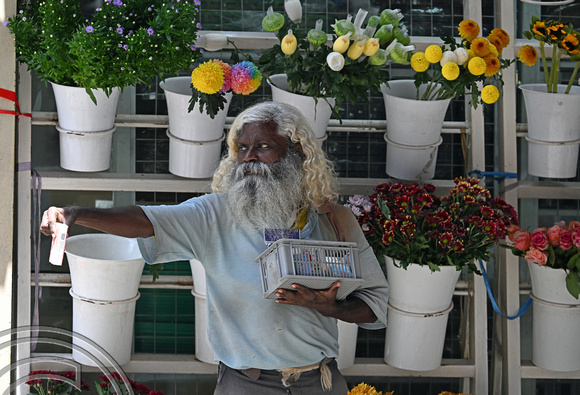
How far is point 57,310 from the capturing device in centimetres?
339

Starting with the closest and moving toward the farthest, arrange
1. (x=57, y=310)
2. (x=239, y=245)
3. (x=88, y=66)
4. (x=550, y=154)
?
(x=239, y=245) → (x=88, y=66) → (x=550, y=154) → (x=57, y=310)

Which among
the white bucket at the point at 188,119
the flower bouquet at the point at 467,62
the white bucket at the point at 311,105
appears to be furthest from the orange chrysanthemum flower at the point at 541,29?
the white bucket at the point at 188,119

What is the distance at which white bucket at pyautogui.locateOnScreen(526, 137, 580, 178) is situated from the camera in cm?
Result: 312

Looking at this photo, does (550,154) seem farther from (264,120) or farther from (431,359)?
(264,120)

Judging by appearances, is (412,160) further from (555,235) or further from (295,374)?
(295,374)

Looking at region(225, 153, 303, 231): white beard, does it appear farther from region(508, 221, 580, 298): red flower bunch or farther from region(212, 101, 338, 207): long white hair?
region(508, 221, 580, 298): red flower bunch

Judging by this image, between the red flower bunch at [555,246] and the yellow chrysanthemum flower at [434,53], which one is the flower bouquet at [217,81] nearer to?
the yellow chrysanthemum flower at [434,53]

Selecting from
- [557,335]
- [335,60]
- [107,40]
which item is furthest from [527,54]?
[107,40]

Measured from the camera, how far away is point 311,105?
9.57ft

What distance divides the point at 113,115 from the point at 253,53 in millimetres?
776

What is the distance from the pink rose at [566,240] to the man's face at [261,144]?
1.16m

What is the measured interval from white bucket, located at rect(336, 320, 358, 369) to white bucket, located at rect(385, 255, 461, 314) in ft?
0.65

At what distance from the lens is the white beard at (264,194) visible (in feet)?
7.63

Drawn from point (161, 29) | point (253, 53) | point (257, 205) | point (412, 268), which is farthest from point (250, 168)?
point (253, 53)
